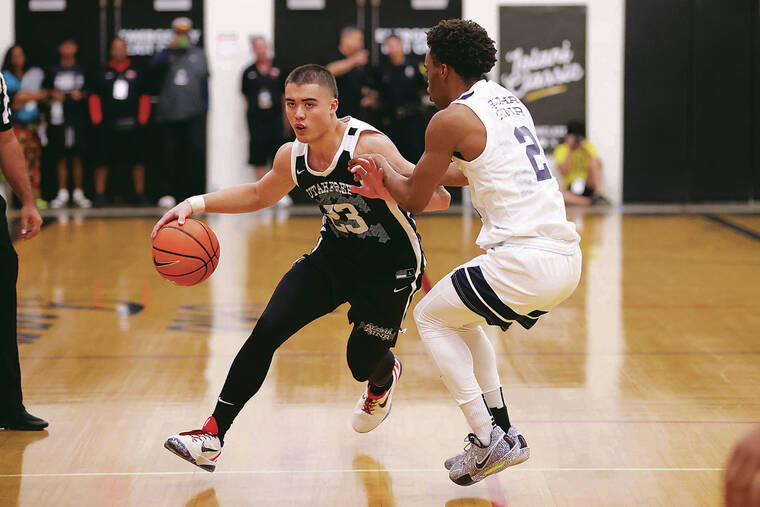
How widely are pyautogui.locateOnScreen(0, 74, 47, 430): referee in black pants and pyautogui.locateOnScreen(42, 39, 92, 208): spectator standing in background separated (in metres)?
8.73

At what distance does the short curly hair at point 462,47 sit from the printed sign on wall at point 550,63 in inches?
405

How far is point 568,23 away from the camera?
1347 centimetres

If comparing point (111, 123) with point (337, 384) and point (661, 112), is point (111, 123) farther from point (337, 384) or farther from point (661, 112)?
point (337, 384)

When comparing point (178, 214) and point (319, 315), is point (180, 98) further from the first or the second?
point (319, 315)

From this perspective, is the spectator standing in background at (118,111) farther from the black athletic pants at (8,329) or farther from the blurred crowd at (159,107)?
the black athletic pants at (8,329)

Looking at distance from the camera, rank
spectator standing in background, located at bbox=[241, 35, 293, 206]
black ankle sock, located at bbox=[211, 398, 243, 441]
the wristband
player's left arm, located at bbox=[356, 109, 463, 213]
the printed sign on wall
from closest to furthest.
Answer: player's left arm, located at bbox=[356, 109, 463, 213] < black ankle sock, located at bbox=[211, 398, 243, 441] < the wristband < spectator standing in background, located at bbox=[241, 35, 293, 206] < the printed sign on wall

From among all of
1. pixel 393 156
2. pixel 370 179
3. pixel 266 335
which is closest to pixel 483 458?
pixel 266 335

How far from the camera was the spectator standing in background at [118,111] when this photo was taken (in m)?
12.6

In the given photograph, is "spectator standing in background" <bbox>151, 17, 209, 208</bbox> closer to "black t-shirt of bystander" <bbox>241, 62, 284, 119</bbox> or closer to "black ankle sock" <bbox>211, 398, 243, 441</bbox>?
"black t-shirt of bystander" <bbox>241, 62, 284, 119</bbox>

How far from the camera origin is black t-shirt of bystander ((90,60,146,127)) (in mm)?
12586

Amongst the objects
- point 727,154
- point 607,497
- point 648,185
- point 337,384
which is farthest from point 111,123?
point 607,497

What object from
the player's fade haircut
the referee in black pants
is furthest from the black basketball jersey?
the referee in black pants

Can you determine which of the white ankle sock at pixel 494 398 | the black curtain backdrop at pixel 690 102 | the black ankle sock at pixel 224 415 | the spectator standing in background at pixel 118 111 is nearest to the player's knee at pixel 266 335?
the black ankle sock at pixel 224 415

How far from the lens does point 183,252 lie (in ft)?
12.7
